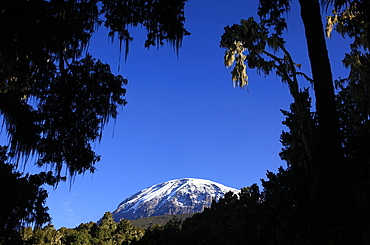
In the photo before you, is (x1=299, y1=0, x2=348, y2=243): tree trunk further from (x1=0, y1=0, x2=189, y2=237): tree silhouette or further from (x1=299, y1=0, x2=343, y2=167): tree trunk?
(x1=0, y1=0, x2=189, y2=237): tree silhouette

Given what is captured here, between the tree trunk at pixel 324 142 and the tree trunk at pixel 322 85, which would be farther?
the tree trunk at pixel 322 85

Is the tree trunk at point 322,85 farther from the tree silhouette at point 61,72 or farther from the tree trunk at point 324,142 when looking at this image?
the tree silhouette at point 61,72

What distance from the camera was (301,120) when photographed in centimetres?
883

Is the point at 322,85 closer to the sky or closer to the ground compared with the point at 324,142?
closer to the sky

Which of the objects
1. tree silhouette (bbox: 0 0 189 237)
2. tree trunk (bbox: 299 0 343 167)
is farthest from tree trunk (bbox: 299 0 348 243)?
tree silhouette (bbox: 0 0 189 237)

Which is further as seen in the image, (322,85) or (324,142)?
(322,85)

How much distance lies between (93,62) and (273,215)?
4.94m

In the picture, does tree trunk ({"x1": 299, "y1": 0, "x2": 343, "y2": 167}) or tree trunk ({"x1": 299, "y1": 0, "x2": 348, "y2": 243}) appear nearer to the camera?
tree trunk ({"x1": 299, "y1": 0, "x2": 348, "y2": 243})

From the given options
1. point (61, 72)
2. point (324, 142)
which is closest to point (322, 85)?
point (324, 142)

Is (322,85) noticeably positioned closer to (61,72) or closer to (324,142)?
(324,142)

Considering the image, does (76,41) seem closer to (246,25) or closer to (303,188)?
(303,188)

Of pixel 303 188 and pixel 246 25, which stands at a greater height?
pixel 246 25

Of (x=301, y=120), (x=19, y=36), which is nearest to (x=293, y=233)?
(x=19, y=36)

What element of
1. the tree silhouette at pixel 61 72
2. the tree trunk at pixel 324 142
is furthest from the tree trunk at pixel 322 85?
the tree silhouette at pixel 61 72
